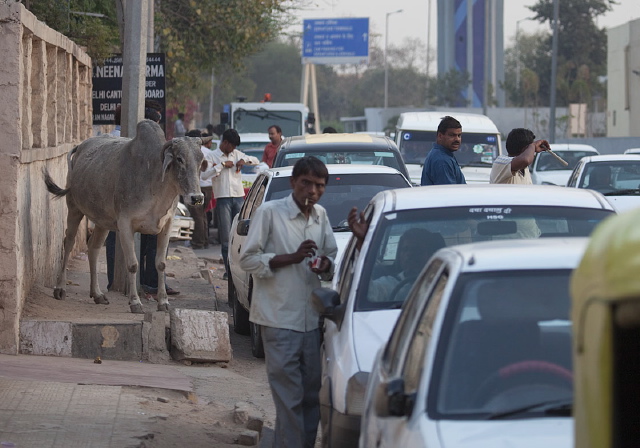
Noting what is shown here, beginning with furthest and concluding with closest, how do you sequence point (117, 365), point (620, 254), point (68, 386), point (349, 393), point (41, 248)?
point (41, 248)
point (117, 365)
point (68, 386)
point (349, 393)
point (620, 254)

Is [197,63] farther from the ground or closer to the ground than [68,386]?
farther from the ground

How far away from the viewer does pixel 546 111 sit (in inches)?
2613

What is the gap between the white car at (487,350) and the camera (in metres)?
3.98

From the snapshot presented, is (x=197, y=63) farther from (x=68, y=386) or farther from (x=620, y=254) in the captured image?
(x=620, y=254)

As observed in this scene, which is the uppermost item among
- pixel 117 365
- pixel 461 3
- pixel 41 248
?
pixel 461 3

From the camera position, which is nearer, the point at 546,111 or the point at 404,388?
the point at 404,388

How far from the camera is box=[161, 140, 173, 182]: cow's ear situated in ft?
36.2

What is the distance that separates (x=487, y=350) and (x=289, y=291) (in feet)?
7.06

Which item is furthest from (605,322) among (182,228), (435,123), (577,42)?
(577,42)

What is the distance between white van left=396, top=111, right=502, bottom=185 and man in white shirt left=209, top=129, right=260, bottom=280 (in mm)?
4740

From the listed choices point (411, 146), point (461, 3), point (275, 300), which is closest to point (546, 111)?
point (461, 3)

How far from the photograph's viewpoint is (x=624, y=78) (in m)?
52.2

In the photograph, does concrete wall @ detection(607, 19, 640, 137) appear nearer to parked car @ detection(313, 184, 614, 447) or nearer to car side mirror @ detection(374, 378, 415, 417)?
parked car @ detection(313, 184, 614, 447)

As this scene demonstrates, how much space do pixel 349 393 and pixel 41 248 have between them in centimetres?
716
